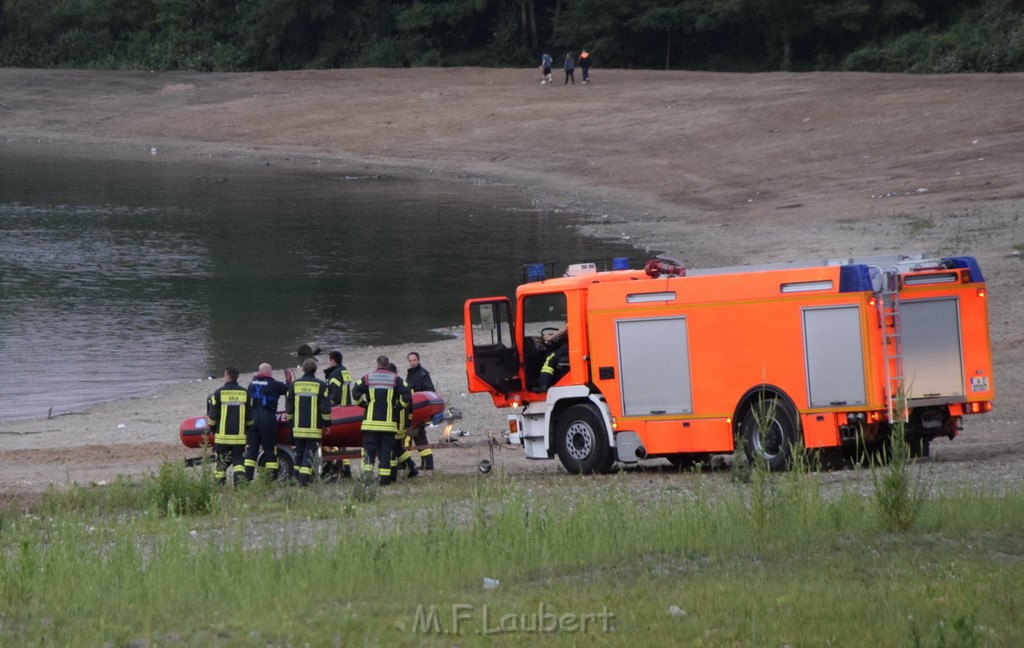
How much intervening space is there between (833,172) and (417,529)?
1510 inches

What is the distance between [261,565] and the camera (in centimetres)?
880

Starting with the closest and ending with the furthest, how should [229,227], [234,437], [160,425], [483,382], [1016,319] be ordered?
[234,437] < [483,382] < [160,425] < [1016,319] < [229,227]

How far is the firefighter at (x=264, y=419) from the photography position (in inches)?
622

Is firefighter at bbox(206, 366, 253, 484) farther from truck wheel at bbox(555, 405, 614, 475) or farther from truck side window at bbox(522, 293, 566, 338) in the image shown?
truck wheel at bbox(555, 405, 614, 475)

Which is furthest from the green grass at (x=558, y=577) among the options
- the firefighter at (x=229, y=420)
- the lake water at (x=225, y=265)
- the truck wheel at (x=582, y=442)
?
the lake water at (x=225, y=265)

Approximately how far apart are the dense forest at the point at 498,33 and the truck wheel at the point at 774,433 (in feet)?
165

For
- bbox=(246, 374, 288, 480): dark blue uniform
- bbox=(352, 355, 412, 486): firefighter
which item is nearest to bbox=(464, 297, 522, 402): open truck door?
bbox=(352, 355, 412, 486): firefighter

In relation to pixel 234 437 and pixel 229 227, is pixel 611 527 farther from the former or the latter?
pixel 229 227

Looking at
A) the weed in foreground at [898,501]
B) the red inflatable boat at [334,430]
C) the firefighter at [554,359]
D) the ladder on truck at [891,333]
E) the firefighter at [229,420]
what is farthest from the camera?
the firefighter at [554,359]

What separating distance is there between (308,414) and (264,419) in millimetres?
756

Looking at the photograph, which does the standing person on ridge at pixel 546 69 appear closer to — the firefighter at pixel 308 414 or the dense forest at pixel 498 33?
the dense forest at pixel 498 33

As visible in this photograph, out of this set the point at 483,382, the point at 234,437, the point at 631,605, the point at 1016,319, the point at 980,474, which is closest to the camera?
the point at 631,605

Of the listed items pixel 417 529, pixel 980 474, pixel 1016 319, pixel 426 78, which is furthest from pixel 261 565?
pixel 426 78

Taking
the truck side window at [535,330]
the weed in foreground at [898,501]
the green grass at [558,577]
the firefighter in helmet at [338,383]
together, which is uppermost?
the truck side window at [535,330]
